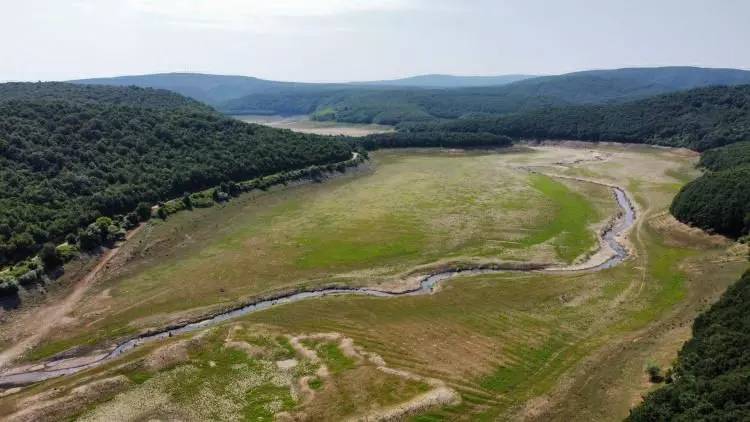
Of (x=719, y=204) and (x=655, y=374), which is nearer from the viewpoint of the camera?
(x=655, y=374)

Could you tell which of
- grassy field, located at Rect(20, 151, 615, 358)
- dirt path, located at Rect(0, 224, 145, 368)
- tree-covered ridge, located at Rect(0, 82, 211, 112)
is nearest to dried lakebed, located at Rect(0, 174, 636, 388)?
grassy field, located at Rect(20, 151, 615, 358)

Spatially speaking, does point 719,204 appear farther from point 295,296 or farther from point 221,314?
point 221,314

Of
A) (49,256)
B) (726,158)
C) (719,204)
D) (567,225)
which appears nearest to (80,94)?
(49,256)

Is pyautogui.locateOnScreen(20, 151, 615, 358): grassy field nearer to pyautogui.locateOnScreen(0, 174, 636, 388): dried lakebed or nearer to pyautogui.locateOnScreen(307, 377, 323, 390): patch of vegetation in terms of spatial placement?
pyautogui.locateOnScreen(0, 174, 636, 388): dried lakebed

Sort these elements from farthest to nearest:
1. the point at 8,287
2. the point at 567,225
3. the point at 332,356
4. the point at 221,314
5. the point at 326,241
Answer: the point at 567,225 < the point at 326,241 < the point at 8,287 < the point at 221,314 < the point at 332,356

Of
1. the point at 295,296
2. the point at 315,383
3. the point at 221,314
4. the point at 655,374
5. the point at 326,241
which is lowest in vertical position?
the point at 315,383

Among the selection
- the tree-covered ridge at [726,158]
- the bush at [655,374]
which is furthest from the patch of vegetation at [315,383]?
the tree-covered ridge at [726,158]

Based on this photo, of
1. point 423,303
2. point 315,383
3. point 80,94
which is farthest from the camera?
point 80,94

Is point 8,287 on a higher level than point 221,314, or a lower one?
higher
